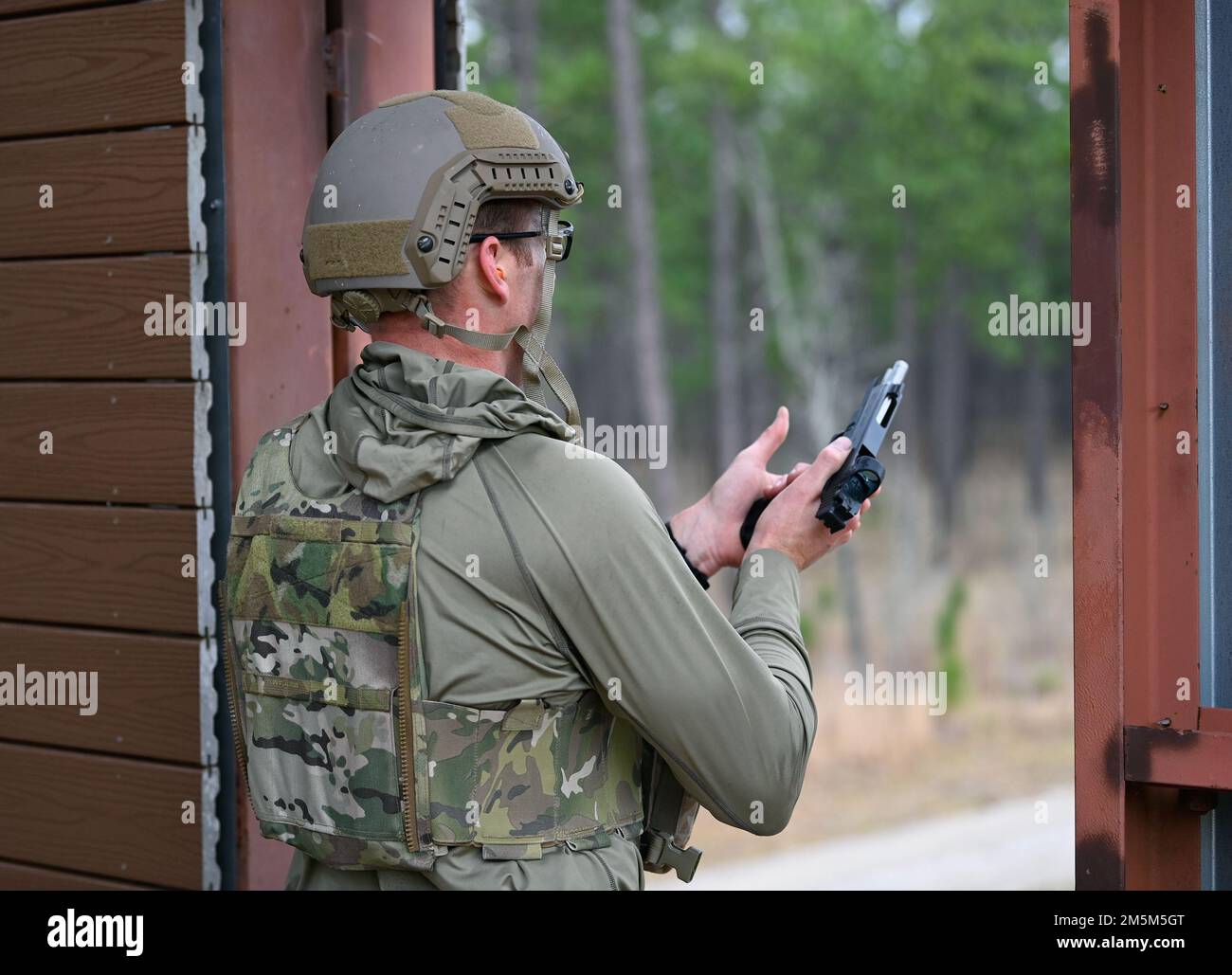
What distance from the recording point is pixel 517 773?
6.26 ft

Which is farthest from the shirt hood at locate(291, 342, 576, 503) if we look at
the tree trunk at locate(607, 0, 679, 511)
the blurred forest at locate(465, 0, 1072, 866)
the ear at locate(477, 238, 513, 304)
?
the tree trunk at locate(607, 0, 679, 511)

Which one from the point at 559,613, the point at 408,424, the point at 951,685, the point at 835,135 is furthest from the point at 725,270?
the point at 559,613

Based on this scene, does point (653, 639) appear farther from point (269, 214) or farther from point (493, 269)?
point (269, 214)

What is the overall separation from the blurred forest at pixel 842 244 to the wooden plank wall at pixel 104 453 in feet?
31.3

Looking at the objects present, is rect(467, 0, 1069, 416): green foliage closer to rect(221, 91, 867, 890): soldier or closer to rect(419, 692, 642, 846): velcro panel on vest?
rect(221, 91, 867, 890): soldier

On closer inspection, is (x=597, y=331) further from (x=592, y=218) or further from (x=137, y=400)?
(x=137, y=400)

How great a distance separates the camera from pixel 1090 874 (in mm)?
2225

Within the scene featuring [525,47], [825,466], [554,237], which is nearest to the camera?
[554,237]

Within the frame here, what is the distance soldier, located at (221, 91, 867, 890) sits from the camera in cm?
187

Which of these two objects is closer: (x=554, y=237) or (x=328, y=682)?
(x=328, y=682)

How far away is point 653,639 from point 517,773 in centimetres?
28

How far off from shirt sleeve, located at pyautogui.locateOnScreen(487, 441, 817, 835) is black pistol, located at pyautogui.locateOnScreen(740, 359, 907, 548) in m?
0.37

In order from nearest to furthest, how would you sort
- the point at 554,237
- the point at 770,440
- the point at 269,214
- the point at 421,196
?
the point at 421,196
the point at 554,237
the point at 770,440
the point at 269,214

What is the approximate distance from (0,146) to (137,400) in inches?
28.3
